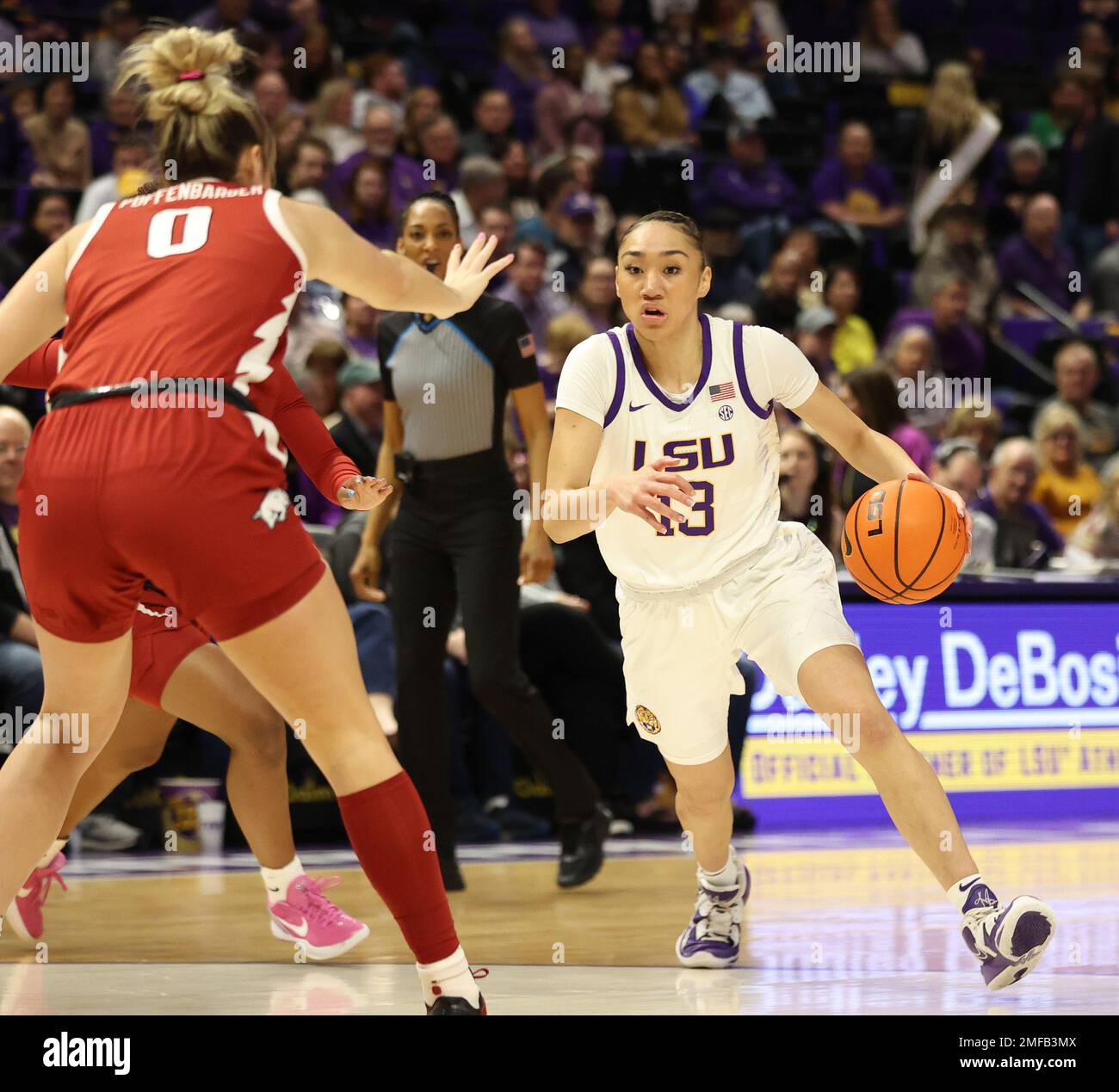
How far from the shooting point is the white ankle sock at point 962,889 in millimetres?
4207

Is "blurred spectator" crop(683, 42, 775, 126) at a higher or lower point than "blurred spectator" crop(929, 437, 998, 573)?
higher

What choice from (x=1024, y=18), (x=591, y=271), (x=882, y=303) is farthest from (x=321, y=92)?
(x=1024, y=18)

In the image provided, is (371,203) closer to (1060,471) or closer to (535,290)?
(535,290)

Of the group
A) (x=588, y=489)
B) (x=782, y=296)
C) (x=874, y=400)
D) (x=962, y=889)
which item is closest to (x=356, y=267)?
(x=588, y=489)

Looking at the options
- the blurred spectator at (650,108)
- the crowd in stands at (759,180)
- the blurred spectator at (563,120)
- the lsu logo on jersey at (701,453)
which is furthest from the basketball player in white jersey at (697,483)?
the blurred spectator at (650,108)

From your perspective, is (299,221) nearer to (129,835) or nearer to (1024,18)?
(129,835)

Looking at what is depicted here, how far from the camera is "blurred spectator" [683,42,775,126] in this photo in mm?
14438

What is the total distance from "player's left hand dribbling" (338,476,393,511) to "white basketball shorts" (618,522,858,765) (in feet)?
3.30

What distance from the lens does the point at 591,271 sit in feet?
35.6

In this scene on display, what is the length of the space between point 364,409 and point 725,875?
4.34 m

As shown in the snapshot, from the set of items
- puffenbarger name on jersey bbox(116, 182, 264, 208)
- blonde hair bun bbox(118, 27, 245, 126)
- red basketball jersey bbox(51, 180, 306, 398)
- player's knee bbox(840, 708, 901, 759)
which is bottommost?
player's knee bbox(840, 708, 901, 759)

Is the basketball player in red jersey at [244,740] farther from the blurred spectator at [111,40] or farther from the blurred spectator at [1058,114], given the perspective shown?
the blurred spectator at [1058,114]

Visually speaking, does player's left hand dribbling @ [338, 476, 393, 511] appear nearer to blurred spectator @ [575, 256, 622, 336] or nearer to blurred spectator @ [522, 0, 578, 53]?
blurred spectator @ [575, 256, 622, 336]

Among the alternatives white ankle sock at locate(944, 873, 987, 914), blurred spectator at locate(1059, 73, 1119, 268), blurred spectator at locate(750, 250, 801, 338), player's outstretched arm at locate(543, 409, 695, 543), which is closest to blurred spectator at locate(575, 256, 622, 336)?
blurred spectator at locate(750, 250, 801, 338)
